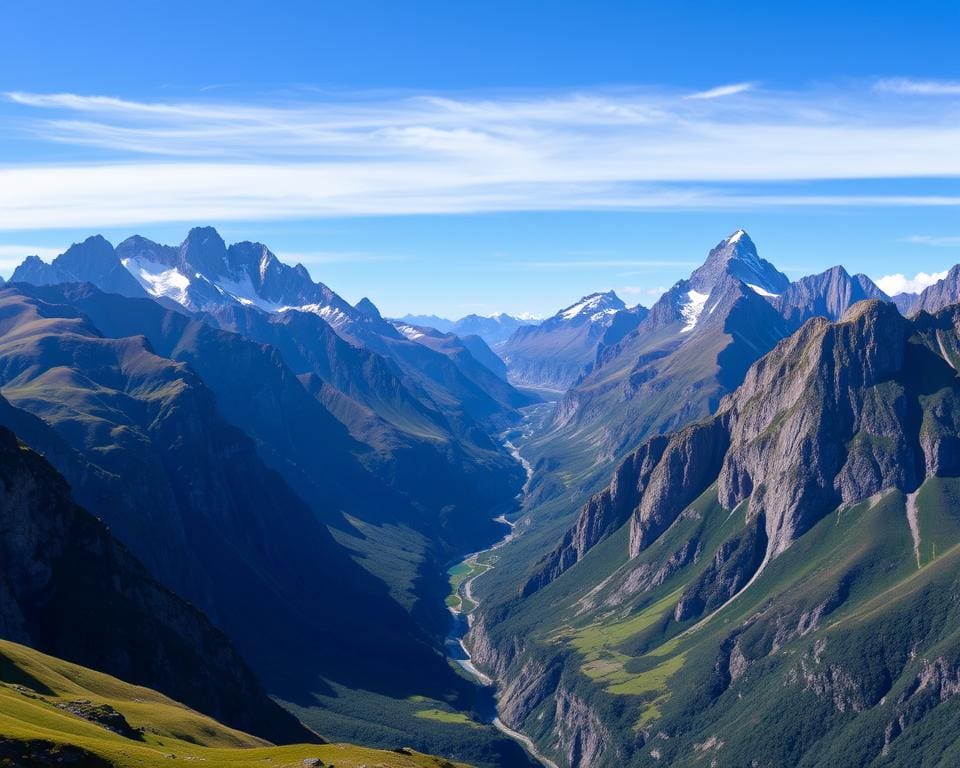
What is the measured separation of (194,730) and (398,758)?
42.0 meters

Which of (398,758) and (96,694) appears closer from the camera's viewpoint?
(398,758)

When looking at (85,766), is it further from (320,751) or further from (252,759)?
(320,751)

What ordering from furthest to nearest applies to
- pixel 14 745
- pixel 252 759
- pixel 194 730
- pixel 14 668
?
pixel 194 730 < pixel 14 668 < pixel 252 759 < pixel 14 745

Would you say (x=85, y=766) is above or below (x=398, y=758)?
above

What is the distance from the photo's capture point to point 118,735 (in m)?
160

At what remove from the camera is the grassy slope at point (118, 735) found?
13250 cm

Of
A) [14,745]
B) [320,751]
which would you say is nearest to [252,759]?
[320,751]

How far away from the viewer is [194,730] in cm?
19200

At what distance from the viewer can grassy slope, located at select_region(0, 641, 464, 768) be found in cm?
13250

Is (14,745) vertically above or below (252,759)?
above

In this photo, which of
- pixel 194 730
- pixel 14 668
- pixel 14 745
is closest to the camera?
pixel 14 745

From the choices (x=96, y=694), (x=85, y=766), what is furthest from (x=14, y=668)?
(x=85, y=766)

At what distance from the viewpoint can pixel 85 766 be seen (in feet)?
404

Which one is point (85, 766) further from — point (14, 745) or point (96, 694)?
point (96, 694)
